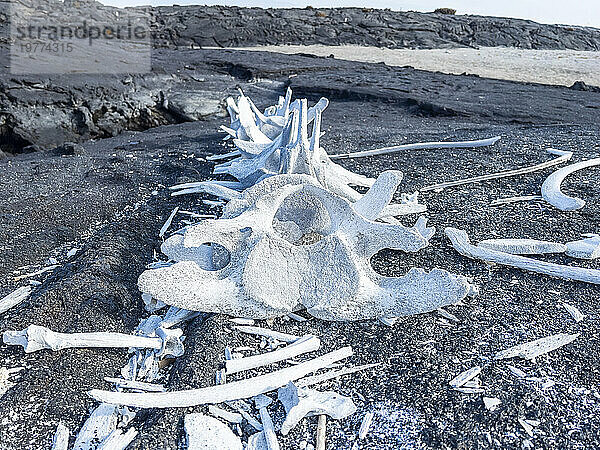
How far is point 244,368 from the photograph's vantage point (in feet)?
5.26

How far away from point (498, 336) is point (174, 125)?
17.6 ft

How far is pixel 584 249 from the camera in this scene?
2.28 m

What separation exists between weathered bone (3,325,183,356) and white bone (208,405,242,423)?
309 mm

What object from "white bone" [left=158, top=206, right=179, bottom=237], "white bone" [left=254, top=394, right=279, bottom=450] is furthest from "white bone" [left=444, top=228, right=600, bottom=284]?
"white bone" [left=158, top=206, right=179, bottom=237]

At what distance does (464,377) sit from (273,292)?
0.64m

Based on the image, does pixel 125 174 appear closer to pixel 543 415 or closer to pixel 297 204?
pixel 297 204

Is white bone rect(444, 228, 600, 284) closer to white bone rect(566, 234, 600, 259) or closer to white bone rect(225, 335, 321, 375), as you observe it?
white bone rect(566, 234, 600, 259)

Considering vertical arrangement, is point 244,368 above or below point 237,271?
Answer: below

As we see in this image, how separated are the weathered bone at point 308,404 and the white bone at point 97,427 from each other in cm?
43

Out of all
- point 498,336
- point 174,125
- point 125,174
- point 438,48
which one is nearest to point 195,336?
point 498,336

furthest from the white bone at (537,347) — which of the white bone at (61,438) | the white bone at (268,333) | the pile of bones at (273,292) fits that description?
the white bone at (61,438)

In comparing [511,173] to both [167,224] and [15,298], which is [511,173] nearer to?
[167,224]

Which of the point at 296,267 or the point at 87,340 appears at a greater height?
the point at 296,267

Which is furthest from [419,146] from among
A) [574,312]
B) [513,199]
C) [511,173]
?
[574,312]
